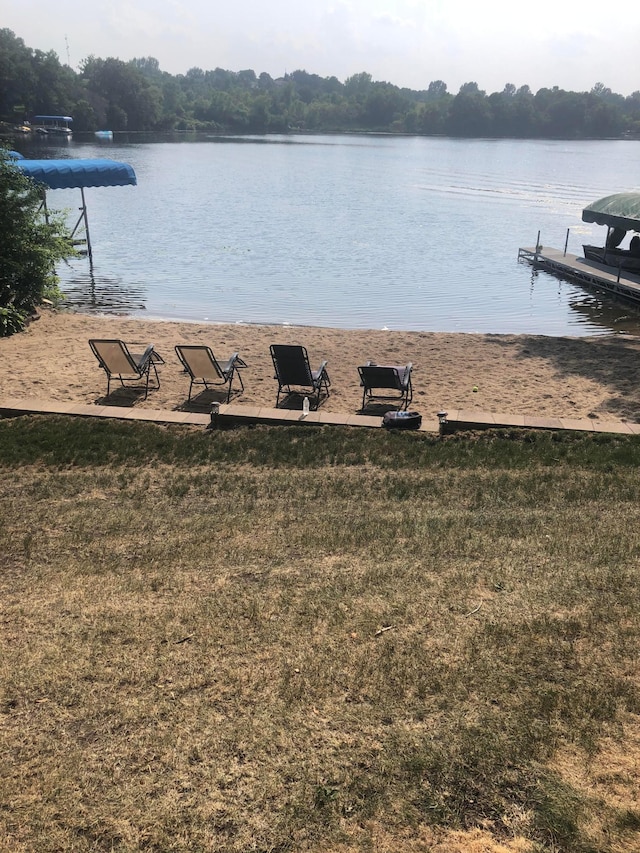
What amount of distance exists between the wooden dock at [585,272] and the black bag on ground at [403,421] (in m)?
15.4

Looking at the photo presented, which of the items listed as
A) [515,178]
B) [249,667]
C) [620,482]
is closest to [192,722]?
[249,667]

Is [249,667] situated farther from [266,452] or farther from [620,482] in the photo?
[620,482]

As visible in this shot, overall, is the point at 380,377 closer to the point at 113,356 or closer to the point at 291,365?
the point at 291,365

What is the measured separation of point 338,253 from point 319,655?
24.4 meters

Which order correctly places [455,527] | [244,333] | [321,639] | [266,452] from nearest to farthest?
[321,639] < [455,527] < [266,452] < [244,333]

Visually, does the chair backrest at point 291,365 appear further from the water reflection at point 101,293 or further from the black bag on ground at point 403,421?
the water reflection at point 101,293

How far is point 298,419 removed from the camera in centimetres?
805

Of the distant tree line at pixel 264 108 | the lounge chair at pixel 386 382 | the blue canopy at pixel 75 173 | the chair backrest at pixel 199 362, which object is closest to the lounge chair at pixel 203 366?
the chair backrest at pixel 199 362

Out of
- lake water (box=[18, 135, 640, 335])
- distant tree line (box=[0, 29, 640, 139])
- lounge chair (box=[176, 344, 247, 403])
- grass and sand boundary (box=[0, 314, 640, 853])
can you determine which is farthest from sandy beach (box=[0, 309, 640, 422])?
distant tree line (box=[0, 29, 640, 139])

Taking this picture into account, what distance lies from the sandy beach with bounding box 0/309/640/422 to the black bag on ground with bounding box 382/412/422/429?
168 cm

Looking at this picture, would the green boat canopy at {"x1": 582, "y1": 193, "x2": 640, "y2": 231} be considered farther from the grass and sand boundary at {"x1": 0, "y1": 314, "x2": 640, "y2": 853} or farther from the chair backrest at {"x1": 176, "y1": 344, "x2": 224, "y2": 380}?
the grass and sand boundary at {"x1": 0, "y1": 314, "x2": 640, "y2": 853}

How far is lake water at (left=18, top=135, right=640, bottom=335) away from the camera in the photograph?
61.5ft

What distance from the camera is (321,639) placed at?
3.99m

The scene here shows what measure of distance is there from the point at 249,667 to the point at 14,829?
132 cm
